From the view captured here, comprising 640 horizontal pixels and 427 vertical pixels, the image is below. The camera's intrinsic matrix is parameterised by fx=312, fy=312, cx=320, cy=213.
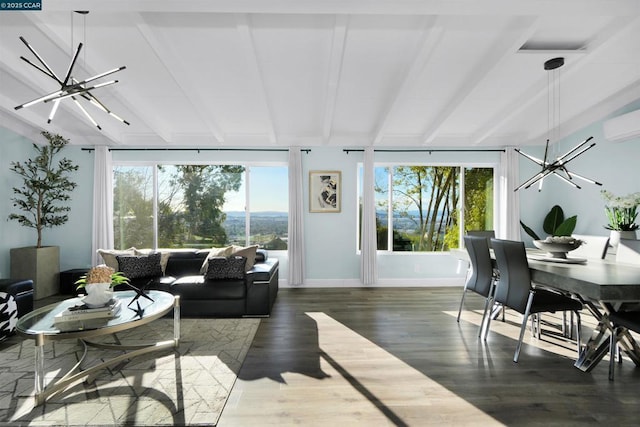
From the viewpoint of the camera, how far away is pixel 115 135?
5.06 meters

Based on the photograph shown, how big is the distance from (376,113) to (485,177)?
2.69 meters

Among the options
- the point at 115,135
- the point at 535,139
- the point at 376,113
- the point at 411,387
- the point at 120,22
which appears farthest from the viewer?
the point at 535,139

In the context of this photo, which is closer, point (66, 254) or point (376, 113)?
point (376, 113)

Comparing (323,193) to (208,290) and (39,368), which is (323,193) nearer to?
(208,290)

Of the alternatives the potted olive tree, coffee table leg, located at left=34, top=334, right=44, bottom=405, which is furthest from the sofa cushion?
the potted olive tree

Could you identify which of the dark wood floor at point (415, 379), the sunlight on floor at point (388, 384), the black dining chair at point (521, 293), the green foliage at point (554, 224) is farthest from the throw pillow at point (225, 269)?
the green foliage at point (554, 224)

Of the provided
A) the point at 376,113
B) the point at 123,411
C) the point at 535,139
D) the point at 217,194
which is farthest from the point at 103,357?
the point at 535,139

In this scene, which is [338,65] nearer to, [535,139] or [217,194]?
[217,194]

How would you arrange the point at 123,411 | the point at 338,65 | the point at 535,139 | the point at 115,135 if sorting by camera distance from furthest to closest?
the point at 535,139, the point at 115,135, the point at 338,65, the point at 123,411

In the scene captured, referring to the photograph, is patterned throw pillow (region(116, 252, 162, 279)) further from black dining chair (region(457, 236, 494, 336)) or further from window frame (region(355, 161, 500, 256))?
black dining chair (region(457, 236, 494, 336))

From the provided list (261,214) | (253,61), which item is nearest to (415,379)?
(253,61)

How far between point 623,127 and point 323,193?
4.20m

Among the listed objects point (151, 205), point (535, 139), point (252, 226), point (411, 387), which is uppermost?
point (535, 139)

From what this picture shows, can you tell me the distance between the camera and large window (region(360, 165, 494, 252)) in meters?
5.65
